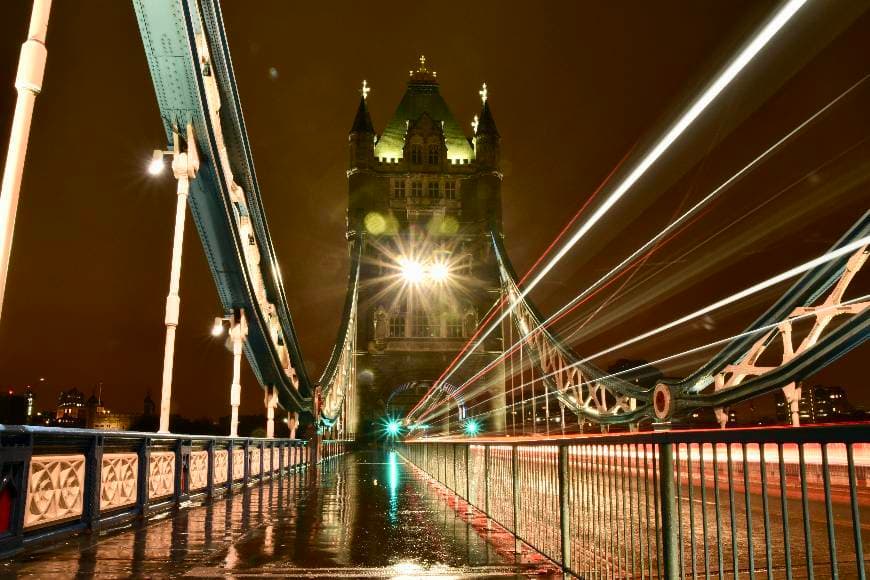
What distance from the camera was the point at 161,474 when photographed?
9156mm

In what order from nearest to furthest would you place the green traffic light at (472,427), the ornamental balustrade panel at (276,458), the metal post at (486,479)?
the metal post at (486,479), the ornamental balustrade panel at (276,458), the green traffic light at (472,427)

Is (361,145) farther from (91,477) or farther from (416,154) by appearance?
(91,477)

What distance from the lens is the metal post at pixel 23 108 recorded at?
5414mm

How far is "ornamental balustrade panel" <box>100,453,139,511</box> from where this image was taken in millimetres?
7348

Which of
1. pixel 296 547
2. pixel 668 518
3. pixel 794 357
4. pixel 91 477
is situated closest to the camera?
pixel 668 518

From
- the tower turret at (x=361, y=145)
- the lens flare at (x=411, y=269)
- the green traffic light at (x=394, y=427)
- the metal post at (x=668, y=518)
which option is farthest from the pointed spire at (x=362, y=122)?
the metal post at (x=668, y=518)

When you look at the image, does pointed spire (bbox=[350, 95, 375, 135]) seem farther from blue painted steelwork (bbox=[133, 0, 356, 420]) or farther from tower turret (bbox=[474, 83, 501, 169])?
blue painted steelwork (bbox=[133, 0, 356, 420])

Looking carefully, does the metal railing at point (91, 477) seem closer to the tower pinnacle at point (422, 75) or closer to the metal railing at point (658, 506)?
the metal railing at point (658, 506)

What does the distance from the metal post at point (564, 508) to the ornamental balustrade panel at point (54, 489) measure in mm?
3917

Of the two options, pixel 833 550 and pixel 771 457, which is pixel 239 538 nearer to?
pixel 833 550

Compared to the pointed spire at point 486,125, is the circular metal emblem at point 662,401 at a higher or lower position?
lower

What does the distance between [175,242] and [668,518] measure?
9.33m

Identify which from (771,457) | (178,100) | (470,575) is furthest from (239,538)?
(771,457)

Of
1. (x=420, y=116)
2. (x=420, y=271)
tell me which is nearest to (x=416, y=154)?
(x=420, y=116)
